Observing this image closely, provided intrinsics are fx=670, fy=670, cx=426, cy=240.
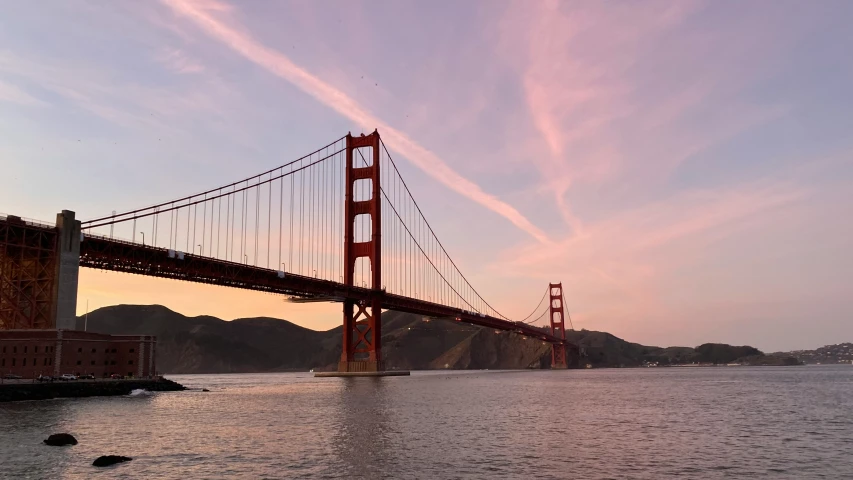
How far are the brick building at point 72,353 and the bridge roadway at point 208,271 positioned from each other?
7337 mm

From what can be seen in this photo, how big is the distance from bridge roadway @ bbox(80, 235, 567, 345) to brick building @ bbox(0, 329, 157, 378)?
7.34 meters

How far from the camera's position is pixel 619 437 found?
33.3 metres

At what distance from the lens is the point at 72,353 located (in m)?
61.6

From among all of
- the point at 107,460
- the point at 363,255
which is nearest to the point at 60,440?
the point at 107,460

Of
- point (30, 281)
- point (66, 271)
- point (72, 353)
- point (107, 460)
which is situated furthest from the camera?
point (72, 353)

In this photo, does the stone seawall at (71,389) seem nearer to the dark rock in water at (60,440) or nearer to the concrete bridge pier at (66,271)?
the concrete bridge pier at (66,271)

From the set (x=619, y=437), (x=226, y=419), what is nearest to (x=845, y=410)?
(x=619, y=437)

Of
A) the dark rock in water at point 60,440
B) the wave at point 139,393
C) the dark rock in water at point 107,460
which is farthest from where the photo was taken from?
the wave at point 139,393

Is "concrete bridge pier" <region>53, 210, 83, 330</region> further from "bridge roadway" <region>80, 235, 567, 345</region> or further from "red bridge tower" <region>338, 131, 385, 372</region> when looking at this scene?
"red bridge tower" <region>338, 131, 385, 372</region>

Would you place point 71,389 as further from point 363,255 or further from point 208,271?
point 363,255

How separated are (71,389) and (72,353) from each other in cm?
507

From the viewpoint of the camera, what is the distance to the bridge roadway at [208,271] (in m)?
65.2

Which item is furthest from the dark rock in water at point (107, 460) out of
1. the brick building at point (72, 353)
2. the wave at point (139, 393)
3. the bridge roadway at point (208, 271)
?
the bridge roadway at point (208, 271)

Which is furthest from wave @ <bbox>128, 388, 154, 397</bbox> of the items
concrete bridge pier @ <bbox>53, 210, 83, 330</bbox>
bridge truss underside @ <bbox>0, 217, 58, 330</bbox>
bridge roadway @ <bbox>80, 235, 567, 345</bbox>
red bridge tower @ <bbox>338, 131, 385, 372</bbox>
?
red bridge tower @ <bbox>338, 131, 385, 372</bbox>
